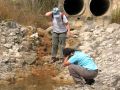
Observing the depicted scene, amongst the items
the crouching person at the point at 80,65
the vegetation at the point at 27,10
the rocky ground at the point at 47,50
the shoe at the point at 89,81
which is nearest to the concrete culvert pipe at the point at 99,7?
the rocky ground at the point at 47,50

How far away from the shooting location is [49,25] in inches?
775

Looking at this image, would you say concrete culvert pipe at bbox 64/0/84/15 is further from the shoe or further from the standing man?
the shoe

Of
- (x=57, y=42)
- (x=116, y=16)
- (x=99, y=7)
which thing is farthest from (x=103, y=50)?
(x=99, y=7)

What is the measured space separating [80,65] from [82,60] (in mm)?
222

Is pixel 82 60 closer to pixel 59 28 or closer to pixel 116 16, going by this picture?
pixel 59 28

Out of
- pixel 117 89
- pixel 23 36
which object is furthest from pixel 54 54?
pixel 117 89

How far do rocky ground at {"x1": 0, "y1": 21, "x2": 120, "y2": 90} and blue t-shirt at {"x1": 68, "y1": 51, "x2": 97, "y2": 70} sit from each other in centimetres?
74

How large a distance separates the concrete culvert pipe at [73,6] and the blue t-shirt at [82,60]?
7.73 metres

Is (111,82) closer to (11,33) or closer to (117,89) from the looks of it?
(117,89)

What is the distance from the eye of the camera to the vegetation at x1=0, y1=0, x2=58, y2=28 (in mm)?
19297

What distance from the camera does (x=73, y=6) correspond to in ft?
73.2

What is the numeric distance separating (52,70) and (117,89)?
12.5ft

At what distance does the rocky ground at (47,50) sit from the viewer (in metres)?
15.6

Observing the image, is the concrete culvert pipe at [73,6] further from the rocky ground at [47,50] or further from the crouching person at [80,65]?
the crouching person at [80,65]
